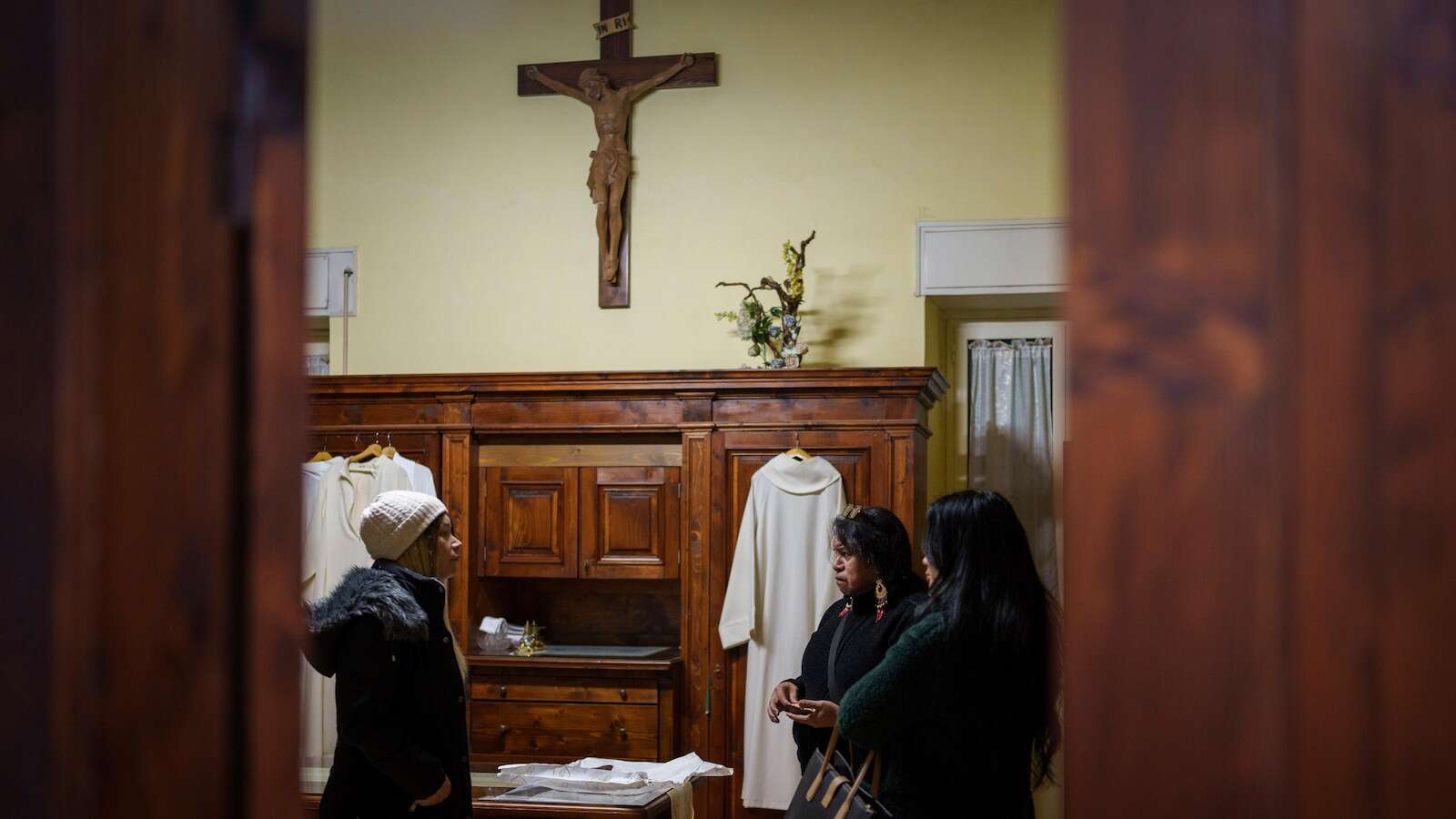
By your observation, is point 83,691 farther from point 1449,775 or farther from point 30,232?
point 1449,775

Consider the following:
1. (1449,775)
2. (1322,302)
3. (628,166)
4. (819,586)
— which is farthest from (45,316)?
(628,166)

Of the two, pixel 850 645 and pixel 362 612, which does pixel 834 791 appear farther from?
pixel 362 612

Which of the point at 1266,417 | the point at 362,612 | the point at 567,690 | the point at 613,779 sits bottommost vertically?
the point at 567,690

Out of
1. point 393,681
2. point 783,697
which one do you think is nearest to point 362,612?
point 393,681

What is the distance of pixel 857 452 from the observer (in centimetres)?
550

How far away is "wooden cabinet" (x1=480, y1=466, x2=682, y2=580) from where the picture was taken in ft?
19.1

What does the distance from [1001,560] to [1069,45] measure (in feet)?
6.18

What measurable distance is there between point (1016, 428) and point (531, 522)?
87.6 inches

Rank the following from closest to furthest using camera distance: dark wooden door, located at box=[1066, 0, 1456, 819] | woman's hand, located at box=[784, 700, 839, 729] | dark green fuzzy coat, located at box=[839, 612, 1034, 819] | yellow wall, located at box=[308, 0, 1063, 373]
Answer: dark wooden door, located at box=[1066, 0, 1456, 819] < dark green fuzzy coat, located at box=[839, 612, 1034, 819] < woman's hand, located at box=[784, 700, 839, 729] < yellow wall, located at box=[308, 0, 1063, 373]

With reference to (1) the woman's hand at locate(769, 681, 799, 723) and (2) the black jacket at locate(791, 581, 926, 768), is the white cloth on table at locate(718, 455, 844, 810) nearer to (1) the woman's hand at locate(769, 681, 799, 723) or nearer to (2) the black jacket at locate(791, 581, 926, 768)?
(2) the black jacket at locate(791, 581, 926, 768)

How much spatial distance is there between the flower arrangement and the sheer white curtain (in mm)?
1002

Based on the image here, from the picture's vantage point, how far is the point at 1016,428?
630cm

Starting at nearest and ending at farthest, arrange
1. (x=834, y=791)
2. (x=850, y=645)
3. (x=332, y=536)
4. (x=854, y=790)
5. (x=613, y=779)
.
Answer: (x=854, y=790) < (x=834, y=791) < (x=850, y=645) < (x=613, y=779) < (x=332, y=536)

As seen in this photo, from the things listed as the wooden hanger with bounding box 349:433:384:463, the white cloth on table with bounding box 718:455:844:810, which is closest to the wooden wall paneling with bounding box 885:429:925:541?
the white cloth on table with bounding box 718:455:844:810
